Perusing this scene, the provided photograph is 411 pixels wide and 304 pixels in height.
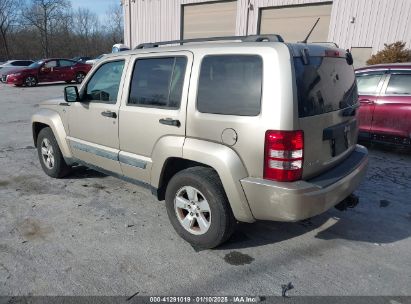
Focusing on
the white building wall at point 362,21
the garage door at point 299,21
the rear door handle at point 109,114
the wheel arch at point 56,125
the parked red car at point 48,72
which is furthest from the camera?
the parked red car at point 48,72

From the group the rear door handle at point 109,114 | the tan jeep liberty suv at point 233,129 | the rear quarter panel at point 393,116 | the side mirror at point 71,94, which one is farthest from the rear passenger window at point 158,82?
the rear quarter panel at point 393,116

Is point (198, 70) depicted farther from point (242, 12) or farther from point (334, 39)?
point (242, 12)

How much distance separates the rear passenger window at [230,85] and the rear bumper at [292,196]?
0.60m

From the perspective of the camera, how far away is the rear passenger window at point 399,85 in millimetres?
6066

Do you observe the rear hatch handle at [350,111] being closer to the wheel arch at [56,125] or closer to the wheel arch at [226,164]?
the wheel arch at [226,164]

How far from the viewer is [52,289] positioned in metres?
2.58

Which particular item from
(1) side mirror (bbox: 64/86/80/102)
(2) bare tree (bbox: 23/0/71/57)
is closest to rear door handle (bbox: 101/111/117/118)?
(1) side mirror (bbox: 64/86/80/102)

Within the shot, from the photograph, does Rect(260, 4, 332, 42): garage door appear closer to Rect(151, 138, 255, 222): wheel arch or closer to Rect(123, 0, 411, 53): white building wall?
Rect(123, 0, 411, 53): white building wall

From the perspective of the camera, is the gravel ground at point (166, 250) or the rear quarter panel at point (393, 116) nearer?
the gravel ground at point (166, 250)

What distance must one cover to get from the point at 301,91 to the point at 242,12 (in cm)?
1513

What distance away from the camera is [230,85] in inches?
110

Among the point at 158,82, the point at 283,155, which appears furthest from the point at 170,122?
the point at 283,155

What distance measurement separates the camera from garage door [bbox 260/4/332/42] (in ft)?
45.6

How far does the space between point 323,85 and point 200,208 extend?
Result: 5.11 feet
